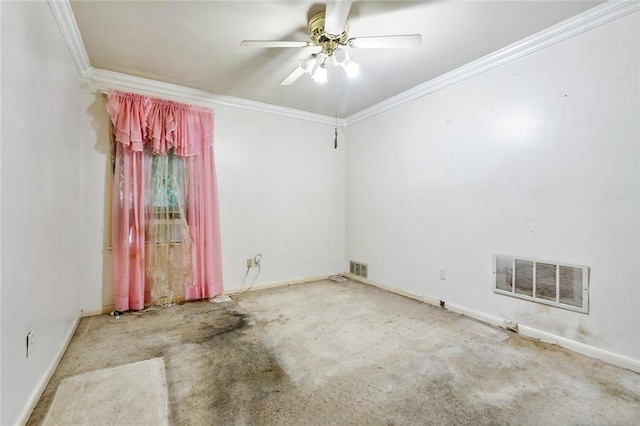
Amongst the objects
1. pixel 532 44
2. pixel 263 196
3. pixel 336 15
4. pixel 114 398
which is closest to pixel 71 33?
pixel 336 15

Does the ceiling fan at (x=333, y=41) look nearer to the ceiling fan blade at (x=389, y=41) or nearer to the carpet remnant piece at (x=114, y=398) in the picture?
the ceiling fan blade at (x=389, y=41)

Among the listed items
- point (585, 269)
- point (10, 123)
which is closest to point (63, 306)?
Answer: point (10, 123)

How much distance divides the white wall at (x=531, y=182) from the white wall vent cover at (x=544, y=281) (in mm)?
57

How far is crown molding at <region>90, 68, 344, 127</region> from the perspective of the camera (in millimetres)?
2686

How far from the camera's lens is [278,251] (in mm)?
3660

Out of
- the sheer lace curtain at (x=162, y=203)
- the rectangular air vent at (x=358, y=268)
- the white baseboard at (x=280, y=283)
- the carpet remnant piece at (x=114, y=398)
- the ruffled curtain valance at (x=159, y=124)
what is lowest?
the carpet remnant piece at (x=114, y=398)

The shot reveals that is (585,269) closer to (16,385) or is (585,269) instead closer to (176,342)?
(176,342)

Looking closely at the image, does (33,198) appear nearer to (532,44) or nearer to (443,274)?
(443,274)

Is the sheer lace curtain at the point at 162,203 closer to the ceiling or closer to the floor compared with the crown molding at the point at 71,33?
closer to the floor

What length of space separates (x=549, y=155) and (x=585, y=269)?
2.83 feet

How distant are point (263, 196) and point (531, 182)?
278 cm

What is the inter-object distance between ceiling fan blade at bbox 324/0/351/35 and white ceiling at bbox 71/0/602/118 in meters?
0.24

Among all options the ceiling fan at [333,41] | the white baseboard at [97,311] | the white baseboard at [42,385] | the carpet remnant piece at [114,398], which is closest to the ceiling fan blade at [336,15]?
the ceiling fan at [333,41]

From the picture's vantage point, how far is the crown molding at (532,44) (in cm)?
179
